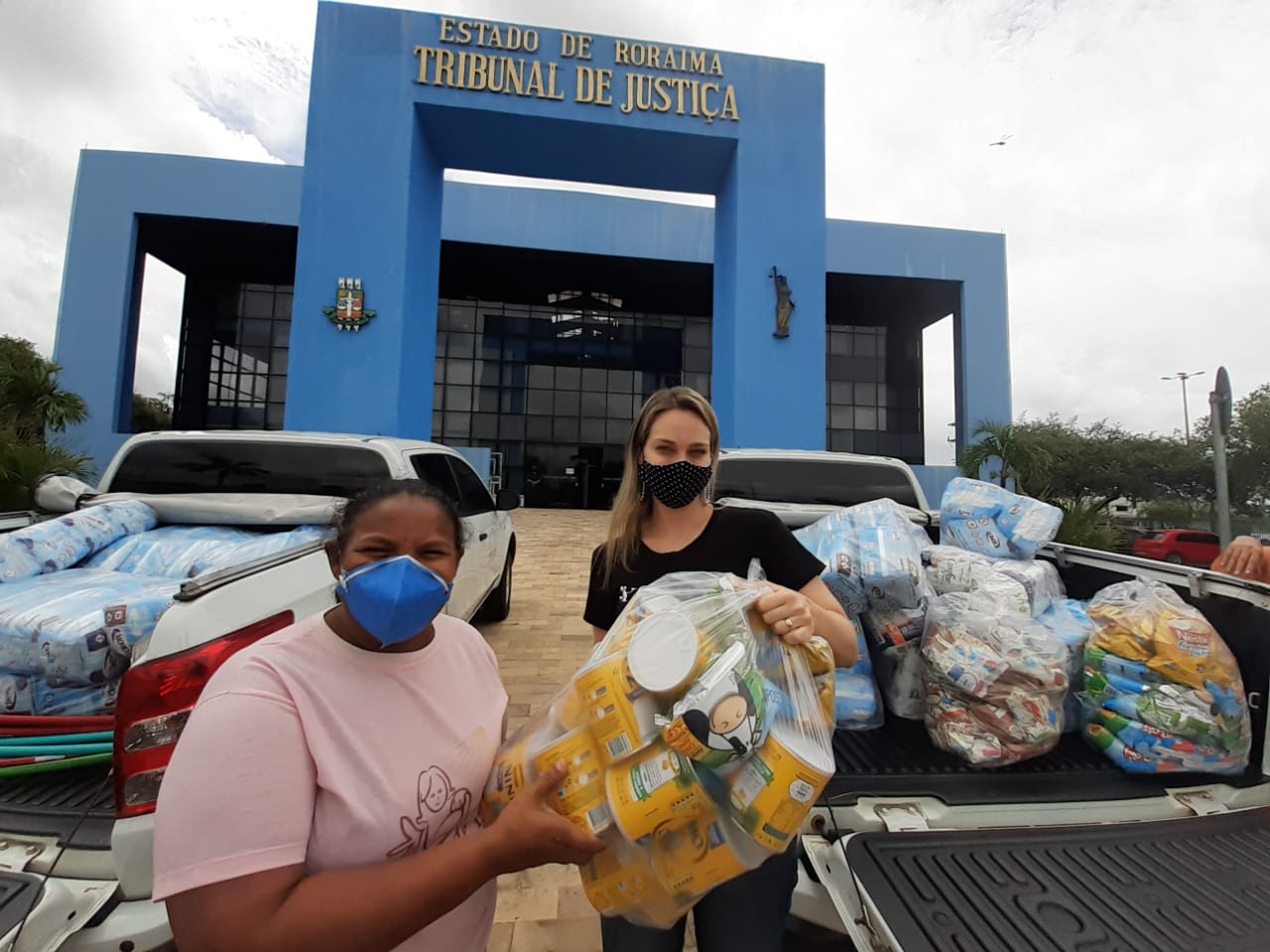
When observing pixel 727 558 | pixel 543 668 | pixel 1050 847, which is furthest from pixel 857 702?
pixel 543 668

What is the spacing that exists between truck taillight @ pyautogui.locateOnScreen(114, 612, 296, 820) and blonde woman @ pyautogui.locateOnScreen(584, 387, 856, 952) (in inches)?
39.3

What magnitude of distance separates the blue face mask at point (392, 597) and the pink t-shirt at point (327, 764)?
0.07 metres

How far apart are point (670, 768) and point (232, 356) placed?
27681mm

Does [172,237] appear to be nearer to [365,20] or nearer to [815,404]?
[365,20]

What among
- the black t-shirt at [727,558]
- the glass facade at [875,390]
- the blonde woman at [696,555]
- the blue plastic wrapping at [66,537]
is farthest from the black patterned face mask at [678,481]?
the glass facade at [875,390]

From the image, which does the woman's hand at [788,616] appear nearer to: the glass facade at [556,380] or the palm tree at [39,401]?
the palm tree at [39,401]

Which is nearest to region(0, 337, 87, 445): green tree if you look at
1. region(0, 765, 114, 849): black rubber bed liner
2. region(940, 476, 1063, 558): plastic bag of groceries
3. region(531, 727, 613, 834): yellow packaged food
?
region(0, 765, 114, 849): black rubber bed liner

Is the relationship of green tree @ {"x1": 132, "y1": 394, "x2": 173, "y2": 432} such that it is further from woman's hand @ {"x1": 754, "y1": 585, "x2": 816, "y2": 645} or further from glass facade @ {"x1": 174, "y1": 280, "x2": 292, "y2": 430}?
woman's hand @ {"x1": 754, "y1": 585, "x2": 816, "y2": 645}

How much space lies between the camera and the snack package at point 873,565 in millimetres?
2395

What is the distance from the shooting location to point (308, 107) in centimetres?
1084

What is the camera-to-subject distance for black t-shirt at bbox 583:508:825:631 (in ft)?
5.38

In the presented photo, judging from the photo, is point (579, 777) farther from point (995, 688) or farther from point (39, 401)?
point (39, 401)

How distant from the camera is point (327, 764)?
3.00 ft

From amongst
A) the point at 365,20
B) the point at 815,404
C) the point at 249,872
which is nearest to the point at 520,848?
the point at 249,872
